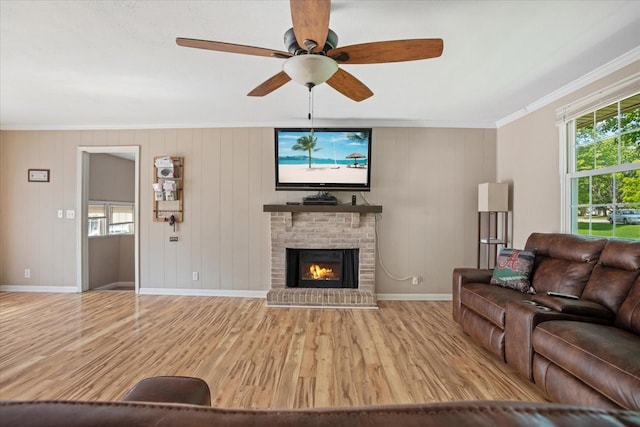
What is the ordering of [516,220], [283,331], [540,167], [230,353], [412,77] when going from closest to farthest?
[230,353]
[412,77]
[283,331]
[540,167]
[516,220]

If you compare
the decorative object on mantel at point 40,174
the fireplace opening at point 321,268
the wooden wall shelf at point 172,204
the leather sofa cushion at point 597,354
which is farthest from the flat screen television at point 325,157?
the decorative object on mantel at point 40,174

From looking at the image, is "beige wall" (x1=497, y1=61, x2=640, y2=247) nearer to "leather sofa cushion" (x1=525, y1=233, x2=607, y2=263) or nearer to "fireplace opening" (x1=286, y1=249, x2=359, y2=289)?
"leather sofa cushion" (x1=525, y1=233, x2=607, y2=263)

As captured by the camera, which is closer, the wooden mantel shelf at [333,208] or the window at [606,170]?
the window at [606,170]

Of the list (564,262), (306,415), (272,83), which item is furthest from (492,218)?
(306,415)

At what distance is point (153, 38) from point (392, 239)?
3580mm

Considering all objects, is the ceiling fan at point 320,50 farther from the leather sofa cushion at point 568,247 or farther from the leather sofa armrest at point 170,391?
the leather sofa cushion at point 568,247

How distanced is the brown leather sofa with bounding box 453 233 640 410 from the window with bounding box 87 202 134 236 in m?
5.66

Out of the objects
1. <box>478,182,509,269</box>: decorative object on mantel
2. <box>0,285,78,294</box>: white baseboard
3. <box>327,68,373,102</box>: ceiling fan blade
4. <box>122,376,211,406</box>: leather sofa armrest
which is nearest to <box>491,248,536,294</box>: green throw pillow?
<box>478,182,509,269</box>: decorative object on mantel

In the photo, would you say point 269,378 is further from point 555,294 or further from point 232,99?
point 232,99

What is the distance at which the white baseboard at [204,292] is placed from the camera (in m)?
4.44

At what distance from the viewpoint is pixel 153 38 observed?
7.52 ft

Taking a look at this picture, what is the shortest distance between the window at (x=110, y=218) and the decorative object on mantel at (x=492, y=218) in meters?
5.95

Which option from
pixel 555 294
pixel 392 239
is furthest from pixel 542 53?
pixel 392 239

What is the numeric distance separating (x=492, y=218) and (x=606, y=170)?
5.42ft
